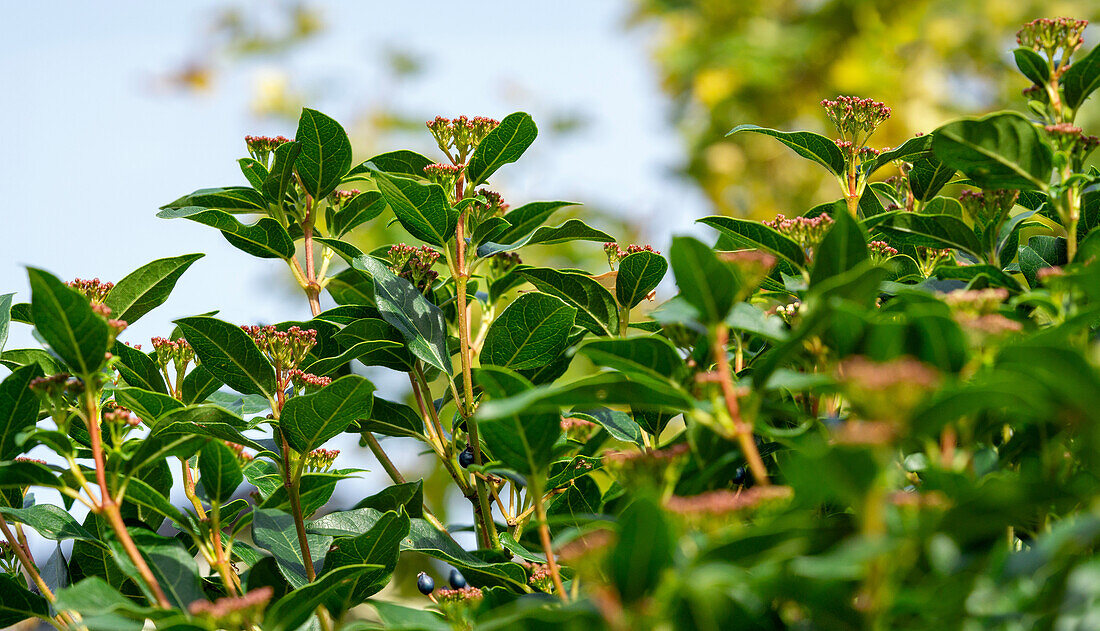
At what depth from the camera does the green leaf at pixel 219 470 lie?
1.04m

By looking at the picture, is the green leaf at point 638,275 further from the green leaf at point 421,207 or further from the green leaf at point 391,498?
the green leaf at point 391,498

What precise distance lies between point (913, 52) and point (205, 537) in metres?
13.3

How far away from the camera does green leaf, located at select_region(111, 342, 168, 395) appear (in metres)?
1.24

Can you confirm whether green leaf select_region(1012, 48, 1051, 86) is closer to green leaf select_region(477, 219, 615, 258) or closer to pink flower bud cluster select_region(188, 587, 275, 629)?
green leaf select_region(477, 219, 615, 258)

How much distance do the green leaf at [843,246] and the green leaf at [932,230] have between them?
255 mm

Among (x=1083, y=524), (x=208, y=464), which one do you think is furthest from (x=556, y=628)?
(x=208, y=464)

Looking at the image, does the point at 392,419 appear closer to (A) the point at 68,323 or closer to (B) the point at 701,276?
(A) the point at 68,323

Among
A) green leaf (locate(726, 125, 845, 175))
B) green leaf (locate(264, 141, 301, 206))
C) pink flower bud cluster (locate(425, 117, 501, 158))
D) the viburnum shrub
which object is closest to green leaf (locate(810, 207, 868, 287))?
the viburnum shrub

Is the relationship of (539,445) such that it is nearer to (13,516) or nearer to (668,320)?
(668,320)

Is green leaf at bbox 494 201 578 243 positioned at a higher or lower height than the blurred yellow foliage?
lower

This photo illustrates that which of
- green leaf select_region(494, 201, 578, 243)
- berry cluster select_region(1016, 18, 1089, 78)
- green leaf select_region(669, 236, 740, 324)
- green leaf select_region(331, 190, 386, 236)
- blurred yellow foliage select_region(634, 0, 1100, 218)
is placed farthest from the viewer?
blurred yellow foliage select_region(634, 0, 1100, 218)

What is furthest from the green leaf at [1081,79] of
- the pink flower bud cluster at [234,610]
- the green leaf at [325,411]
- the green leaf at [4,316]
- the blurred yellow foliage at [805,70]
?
the blurred yellow foliage at [805,70]

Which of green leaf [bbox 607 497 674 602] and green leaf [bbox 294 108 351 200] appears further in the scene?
green leaf [bbox 294 108 351 200]

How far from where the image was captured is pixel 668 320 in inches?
30.6
